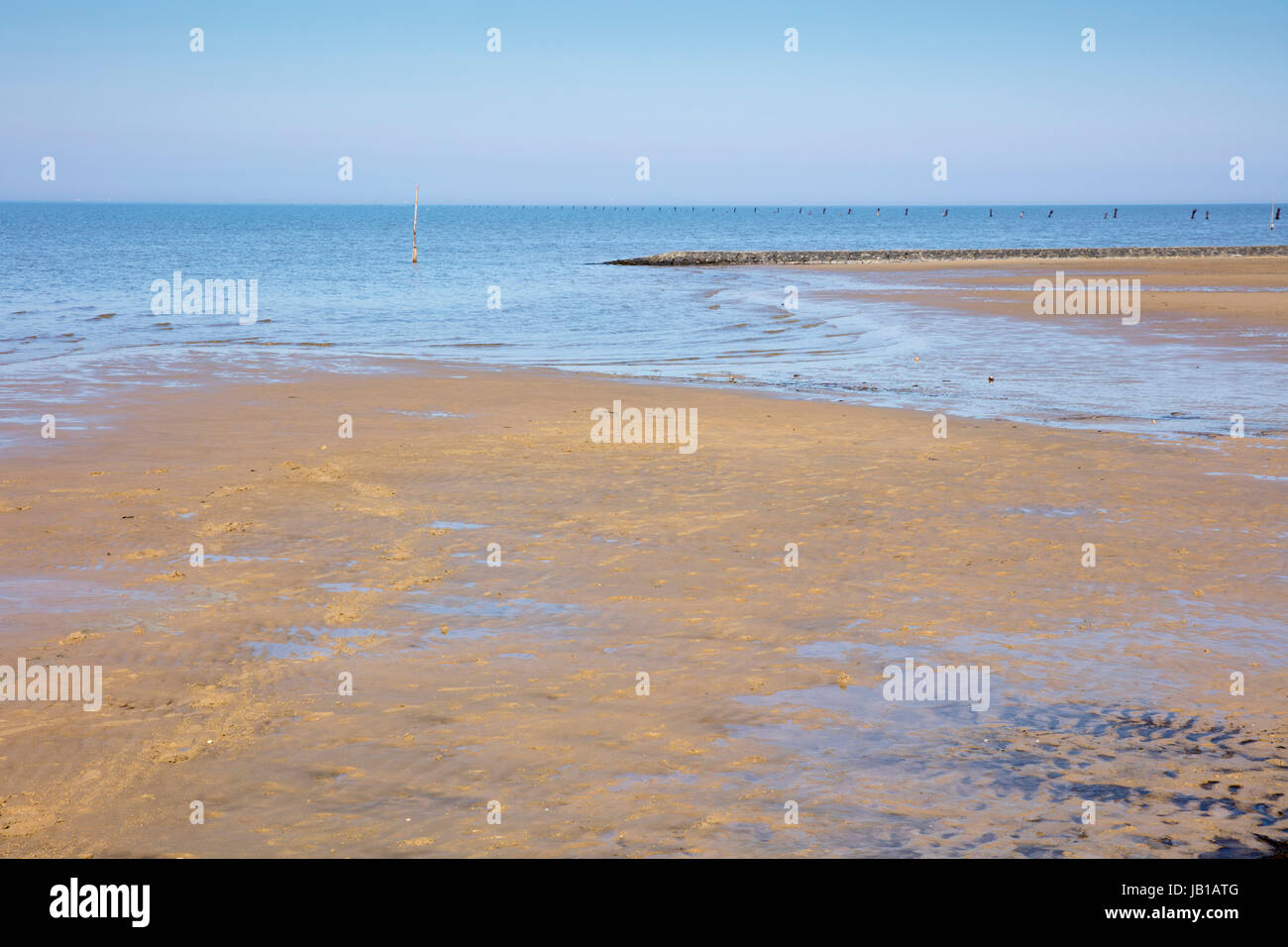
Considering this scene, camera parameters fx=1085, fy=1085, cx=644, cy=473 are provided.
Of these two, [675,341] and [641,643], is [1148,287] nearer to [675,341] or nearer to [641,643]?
[675,341]

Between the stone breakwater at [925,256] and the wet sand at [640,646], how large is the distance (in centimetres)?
6261

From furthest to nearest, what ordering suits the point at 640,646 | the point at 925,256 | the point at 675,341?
the point at 925,256 → the point at 675,341 → the point at 640,646

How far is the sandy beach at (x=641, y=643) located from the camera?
207 inches

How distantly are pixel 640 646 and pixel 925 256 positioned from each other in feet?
249

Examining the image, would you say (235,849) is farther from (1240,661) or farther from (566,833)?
(1240,661)

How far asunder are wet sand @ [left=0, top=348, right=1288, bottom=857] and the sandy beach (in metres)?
0.03

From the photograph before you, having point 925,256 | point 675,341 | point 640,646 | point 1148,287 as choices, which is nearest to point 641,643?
point 640,646

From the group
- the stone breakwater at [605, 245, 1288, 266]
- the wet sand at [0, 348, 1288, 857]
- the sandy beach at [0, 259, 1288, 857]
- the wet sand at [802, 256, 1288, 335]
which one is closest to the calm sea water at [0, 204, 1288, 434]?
the wet sand at [802, 256, 1288, 335]

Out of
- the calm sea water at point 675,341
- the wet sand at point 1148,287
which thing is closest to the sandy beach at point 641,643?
the calm sea water at point 675,341

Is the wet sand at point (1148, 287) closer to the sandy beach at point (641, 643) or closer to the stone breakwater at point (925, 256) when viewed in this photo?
the stone breakwater at point (925, 256)

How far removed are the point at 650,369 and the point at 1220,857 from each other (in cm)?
1969

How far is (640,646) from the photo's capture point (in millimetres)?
7609

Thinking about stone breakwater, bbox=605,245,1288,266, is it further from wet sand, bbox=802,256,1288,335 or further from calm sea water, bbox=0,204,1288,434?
calm sea water, bbox=0,204,1288,434

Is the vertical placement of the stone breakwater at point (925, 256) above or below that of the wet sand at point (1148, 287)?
above
